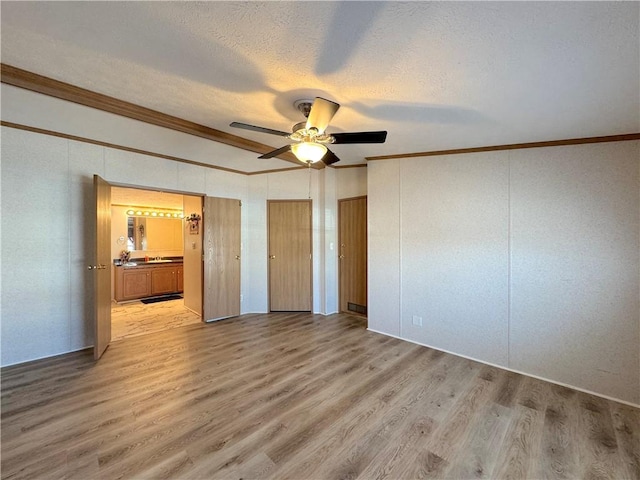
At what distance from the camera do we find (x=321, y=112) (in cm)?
196

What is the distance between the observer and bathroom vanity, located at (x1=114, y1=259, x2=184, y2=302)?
20.2 feet

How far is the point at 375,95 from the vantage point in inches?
87.6

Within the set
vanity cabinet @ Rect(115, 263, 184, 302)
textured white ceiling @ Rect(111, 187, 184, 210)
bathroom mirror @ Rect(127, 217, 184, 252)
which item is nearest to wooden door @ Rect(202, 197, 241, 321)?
textured white ceiling @ Rect(111, 187, 184, 210)

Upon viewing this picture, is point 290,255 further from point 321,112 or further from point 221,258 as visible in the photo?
point 321,112

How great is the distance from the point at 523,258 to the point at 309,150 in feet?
8.51

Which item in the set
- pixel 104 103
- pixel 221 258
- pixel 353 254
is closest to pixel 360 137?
pixel 104 103

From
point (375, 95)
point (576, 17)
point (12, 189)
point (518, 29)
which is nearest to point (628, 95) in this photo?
point (576, 17)

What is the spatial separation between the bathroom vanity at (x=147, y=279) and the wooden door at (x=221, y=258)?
284 centimetres

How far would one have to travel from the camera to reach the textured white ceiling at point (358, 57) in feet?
4.63

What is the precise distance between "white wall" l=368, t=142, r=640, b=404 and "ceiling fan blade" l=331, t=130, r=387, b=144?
1712 millimetres

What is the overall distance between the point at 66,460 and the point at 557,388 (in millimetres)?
4035

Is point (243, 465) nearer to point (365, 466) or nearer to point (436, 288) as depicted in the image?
point (365, 466)

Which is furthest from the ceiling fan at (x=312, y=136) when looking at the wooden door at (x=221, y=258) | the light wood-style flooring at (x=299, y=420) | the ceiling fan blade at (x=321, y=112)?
the wooden door at (x=221, y=258)

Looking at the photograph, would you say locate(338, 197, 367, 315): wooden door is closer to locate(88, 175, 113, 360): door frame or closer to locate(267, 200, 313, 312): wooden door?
locate(267, 200, 313, 312): wooden door
